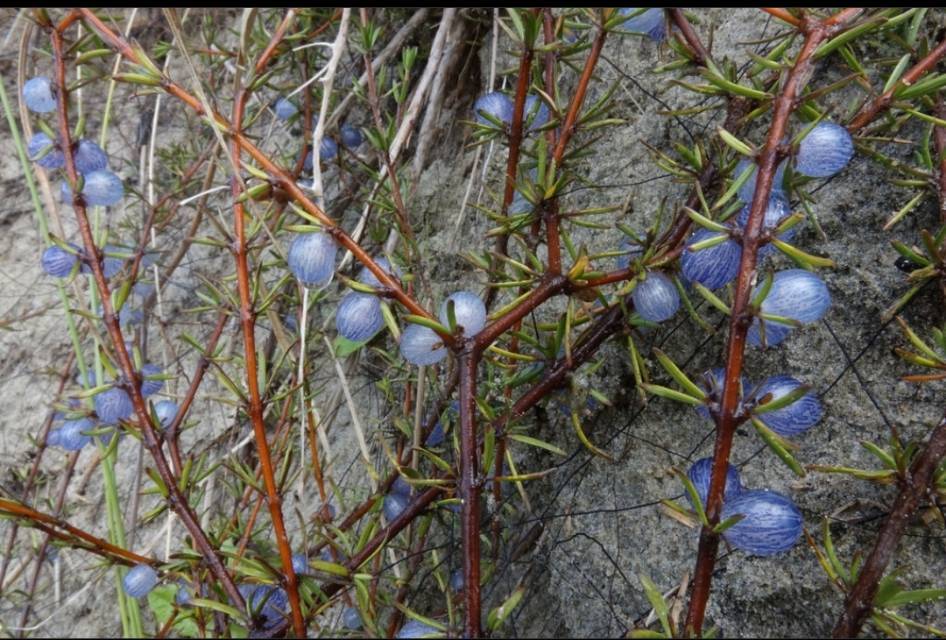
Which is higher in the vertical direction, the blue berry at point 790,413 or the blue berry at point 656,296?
the blue berry at point 656,296

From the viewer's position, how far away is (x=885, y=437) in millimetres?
1023

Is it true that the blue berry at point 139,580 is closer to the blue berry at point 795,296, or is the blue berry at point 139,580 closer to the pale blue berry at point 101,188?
the pale blue berry at point 101,188

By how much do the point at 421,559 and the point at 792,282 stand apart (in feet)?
2.51

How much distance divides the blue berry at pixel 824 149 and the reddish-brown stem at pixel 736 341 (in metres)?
0.04

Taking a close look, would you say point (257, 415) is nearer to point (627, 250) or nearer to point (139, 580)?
point (139, 580)

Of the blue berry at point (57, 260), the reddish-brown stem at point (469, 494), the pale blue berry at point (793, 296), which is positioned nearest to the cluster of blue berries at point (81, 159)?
the blue berry at point (57, 260)

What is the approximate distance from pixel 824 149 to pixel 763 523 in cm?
45

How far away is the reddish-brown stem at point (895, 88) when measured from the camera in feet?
3.24

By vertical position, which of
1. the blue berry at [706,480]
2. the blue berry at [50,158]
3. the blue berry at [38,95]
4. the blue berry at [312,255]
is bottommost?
the blue berry at [706,480]

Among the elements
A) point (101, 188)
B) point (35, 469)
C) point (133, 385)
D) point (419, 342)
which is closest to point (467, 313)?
point (419, 342)

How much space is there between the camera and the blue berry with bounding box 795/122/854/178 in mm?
859

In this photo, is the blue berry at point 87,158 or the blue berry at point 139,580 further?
the blue berry at point 87,158

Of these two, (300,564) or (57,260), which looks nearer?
(300,564)

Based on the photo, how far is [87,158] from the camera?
1.49m
